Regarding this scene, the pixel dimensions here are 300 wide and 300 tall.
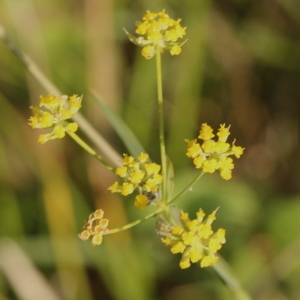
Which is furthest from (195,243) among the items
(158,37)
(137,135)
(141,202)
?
(137,135)

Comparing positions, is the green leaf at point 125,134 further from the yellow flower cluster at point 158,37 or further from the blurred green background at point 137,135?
the blurred green background at point 137,135

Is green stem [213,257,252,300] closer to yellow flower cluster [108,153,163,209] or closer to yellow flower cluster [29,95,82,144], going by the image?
yellow flower cluster [108,153,163,209]

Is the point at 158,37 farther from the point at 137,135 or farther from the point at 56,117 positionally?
the point at 137,135

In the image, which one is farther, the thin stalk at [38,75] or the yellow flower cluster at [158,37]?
the thin stalk at [38,75]

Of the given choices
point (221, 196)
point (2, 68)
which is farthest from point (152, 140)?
point (2, 68)

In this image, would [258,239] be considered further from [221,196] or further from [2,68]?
[2,68]

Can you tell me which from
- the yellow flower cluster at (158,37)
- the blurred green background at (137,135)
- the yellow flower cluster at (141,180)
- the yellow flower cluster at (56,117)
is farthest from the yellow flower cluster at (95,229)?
the blurred green background at (137,135)
